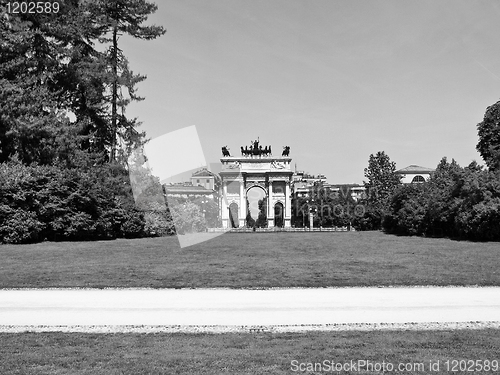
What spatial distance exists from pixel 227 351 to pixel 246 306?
3.07m

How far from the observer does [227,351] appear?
5.63m

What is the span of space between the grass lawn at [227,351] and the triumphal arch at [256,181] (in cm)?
7595

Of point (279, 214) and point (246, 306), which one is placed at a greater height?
point (279, 214)

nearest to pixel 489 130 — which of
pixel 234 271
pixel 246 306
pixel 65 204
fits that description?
pixel 234 271

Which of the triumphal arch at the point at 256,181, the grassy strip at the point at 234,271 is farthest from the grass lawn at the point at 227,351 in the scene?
the triumphal arch at the point at 256,181

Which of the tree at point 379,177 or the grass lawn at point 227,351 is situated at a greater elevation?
the tree at point 379,177

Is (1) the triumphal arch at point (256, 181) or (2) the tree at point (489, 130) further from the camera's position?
(1) the triumphal arch at point (256, 181)

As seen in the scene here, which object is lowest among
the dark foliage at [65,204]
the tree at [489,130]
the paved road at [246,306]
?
the paved road at [246,306]

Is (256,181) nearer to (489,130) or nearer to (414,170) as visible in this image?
(414,170)

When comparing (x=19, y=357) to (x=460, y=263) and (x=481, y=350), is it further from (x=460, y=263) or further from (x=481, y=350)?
(x=460, y=263)

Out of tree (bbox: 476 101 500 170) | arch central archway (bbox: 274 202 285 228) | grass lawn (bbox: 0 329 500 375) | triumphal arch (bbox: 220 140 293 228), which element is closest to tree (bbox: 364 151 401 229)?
tree (bbox: 476 101 500 170)

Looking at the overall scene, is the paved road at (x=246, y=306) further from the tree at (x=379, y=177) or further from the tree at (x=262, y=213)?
the tree at (x=262, y=213)

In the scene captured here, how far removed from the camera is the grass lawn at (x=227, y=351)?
5.02 m

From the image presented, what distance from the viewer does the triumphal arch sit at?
8344cm
